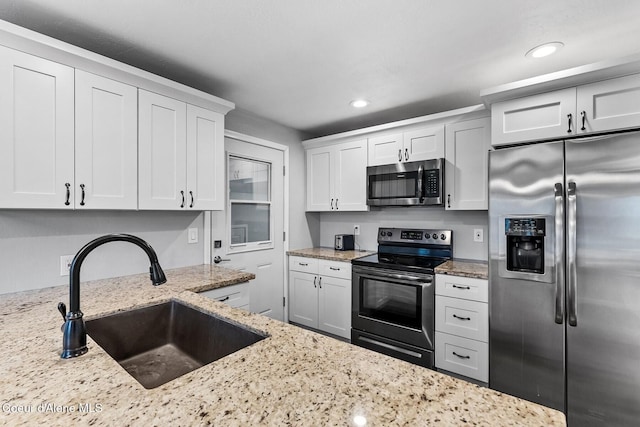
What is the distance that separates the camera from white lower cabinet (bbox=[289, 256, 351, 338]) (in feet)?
9.61

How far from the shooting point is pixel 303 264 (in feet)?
Answer: 10.8

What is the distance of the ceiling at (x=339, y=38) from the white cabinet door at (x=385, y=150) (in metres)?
0.57

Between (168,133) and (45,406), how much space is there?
175 centimetres

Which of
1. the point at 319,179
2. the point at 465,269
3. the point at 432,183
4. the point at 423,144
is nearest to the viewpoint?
the point at 465,269

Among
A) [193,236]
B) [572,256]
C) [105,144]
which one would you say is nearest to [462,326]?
[572,256]

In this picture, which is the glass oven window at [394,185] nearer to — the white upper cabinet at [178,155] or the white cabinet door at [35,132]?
the white upper cabinet at [178,155]

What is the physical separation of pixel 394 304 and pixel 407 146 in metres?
1.50

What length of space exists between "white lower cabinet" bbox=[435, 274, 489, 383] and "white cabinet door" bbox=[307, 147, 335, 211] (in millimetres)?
1590

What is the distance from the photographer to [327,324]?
3.06 meters

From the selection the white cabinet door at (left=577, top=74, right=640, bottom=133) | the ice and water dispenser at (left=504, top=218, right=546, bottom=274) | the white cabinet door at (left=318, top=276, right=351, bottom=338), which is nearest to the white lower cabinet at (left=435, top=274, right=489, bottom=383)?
the ice and water dispenser at (left=504, top=218, right=546, bottom=274)

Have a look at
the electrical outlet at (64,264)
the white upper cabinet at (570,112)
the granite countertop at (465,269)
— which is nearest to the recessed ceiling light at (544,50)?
the white upper cabinet at (570,112)

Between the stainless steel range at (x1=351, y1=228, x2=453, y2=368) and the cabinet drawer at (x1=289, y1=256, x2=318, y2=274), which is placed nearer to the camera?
the stainless steel range at (x1=351, y1=228, x2=453, y2=368)

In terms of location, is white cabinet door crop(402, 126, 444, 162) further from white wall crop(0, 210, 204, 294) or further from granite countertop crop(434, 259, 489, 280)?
white wall crop(0, 210, 204, 294)

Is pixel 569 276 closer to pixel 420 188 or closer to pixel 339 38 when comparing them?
pixel 420 188
